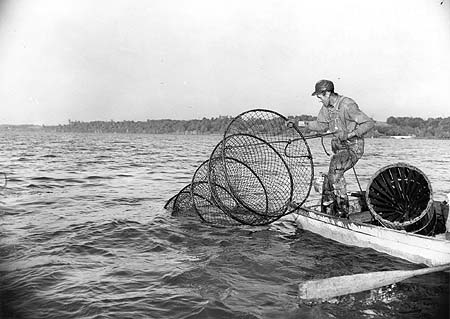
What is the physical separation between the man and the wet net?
56 cm

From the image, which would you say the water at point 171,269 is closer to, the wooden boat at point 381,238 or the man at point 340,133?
the wooden boat at point 381,238

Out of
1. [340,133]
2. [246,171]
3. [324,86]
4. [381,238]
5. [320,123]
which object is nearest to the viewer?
[381,238]

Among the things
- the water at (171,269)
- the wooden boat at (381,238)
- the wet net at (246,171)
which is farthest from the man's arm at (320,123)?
the water at (171,269)

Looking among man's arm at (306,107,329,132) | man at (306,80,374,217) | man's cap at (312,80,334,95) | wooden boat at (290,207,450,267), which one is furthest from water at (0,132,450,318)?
man's cap at (312,80,334,95)

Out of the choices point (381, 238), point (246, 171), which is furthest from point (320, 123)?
point (246, 171)

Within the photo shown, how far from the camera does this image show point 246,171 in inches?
394

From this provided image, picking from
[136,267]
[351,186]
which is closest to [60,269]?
[136,267]

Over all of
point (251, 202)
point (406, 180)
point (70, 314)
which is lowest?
point (70, 314)

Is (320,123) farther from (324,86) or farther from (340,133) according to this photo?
(324,86)

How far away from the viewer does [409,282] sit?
5.43 meters

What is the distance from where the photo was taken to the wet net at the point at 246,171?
22.7 ft

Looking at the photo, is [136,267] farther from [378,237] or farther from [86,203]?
[86,203]

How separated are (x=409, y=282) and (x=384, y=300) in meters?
0.79

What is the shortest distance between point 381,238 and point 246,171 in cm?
437
